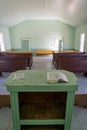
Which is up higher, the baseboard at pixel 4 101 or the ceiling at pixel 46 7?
the ceiling at pixel 46 7

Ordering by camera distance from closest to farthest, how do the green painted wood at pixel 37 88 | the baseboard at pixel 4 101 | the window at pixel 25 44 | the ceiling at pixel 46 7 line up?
the green painted wood at pixel 37 88
the baseboard at pixel 4 101
the ceiling at pixel 46 7
the window at pixel 25 44

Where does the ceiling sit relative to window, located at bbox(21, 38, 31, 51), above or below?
above

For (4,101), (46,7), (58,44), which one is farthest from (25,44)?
(4,101)

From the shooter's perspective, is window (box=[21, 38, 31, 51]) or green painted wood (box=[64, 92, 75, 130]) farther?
window (box=[21, 38, 31, 51])

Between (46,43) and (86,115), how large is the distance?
7714 millimetres

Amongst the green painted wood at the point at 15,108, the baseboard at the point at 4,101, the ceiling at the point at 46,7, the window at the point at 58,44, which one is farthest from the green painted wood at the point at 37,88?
the window at the point at 58,44

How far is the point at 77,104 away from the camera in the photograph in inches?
78.5

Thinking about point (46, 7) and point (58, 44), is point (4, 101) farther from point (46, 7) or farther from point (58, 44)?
point (58, 44)

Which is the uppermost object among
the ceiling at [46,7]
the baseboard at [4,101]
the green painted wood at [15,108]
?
the ceiling at [46,7]

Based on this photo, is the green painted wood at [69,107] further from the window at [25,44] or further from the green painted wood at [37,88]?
the window at [25,44]

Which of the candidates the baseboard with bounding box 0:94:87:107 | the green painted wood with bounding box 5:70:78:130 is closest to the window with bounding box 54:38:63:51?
the baseboard with bounding box 0:94:87:107

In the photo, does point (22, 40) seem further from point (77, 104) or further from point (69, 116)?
point (69, 116)

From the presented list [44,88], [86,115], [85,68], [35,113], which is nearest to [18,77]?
[44,88]

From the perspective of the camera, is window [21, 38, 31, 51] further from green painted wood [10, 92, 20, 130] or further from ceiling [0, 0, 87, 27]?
green painted wood [10, 92, 20, 130]
